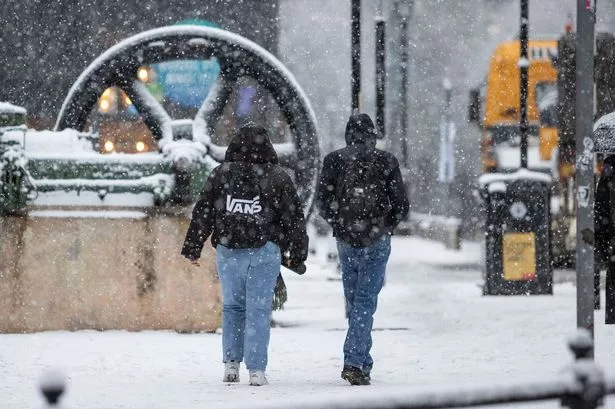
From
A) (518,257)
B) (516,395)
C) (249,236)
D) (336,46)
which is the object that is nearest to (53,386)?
(516,395)

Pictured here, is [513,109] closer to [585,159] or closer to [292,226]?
[292,226]

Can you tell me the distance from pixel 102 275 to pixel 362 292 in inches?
135

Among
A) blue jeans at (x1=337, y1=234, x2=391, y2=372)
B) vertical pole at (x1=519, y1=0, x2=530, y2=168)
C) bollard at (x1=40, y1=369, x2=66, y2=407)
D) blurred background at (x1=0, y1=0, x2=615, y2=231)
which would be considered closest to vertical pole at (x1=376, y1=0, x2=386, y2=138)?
blurred background at (x1=0, y1=0, x2=615, y2=231)

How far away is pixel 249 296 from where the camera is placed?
280 inches

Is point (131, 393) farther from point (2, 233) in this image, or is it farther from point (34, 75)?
point (34, 75)

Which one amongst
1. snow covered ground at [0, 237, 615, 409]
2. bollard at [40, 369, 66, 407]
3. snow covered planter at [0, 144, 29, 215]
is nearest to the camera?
bollard at [40, 369, 66, 407]

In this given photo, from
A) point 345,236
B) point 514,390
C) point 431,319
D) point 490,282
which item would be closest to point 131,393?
point 345,236

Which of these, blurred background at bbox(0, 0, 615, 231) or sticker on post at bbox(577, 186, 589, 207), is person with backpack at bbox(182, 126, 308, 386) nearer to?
sticker on post at bbox(577, 186, 589, 207)

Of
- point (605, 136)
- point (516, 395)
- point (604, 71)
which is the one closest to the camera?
point (516, 395)

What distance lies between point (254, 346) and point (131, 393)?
0.79 m

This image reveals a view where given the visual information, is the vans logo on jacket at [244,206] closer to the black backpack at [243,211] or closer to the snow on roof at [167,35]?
the black backpack at [243,211]

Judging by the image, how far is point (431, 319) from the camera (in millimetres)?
11469

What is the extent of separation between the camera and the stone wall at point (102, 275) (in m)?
9.91

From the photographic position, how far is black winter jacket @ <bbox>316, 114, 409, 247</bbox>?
24.3 feet
